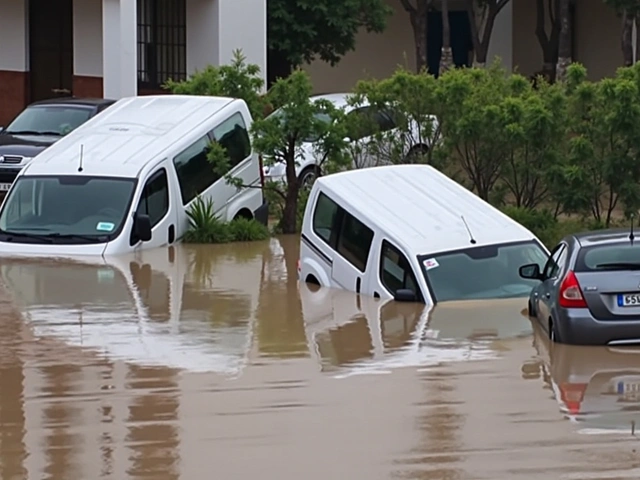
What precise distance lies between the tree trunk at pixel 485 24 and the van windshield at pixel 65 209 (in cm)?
Answer: 1862

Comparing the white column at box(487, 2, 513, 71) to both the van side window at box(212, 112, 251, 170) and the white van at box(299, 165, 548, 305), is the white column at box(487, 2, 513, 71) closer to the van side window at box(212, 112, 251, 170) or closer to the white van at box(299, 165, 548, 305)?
the van side window at box(212, 112, 251, 170)

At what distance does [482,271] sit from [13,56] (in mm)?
21605

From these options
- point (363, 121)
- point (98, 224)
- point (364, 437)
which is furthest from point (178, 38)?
point (364, 437)

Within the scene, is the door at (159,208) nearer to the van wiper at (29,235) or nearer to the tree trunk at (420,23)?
the van wiper at (29,235)

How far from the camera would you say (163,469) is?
29.1 ft

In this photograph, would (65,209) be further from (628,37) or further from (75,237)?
(628,37)

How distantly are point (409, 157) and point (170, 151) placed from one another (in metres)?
4.15

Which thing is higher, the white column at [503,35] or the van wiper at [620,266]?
the white column at [503,35]

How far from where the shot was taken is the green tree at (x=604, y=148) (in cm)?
2016

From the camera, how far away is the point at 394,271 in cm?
1538

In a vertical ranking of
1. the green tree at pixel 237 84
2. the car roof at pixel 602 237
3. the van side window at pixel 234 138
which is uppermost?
the green tree at pixel 237 84

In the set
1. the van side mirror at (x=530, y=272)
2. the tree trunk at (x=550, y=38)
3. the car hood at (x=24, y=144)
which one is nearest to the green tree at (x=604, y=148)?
the van side mirror at (x=530, y=272)

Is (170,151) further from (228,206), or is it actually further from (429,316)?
(429,316)

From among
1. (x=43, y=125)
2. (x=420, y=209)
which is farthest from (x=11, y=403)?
(x=43, y=125)
